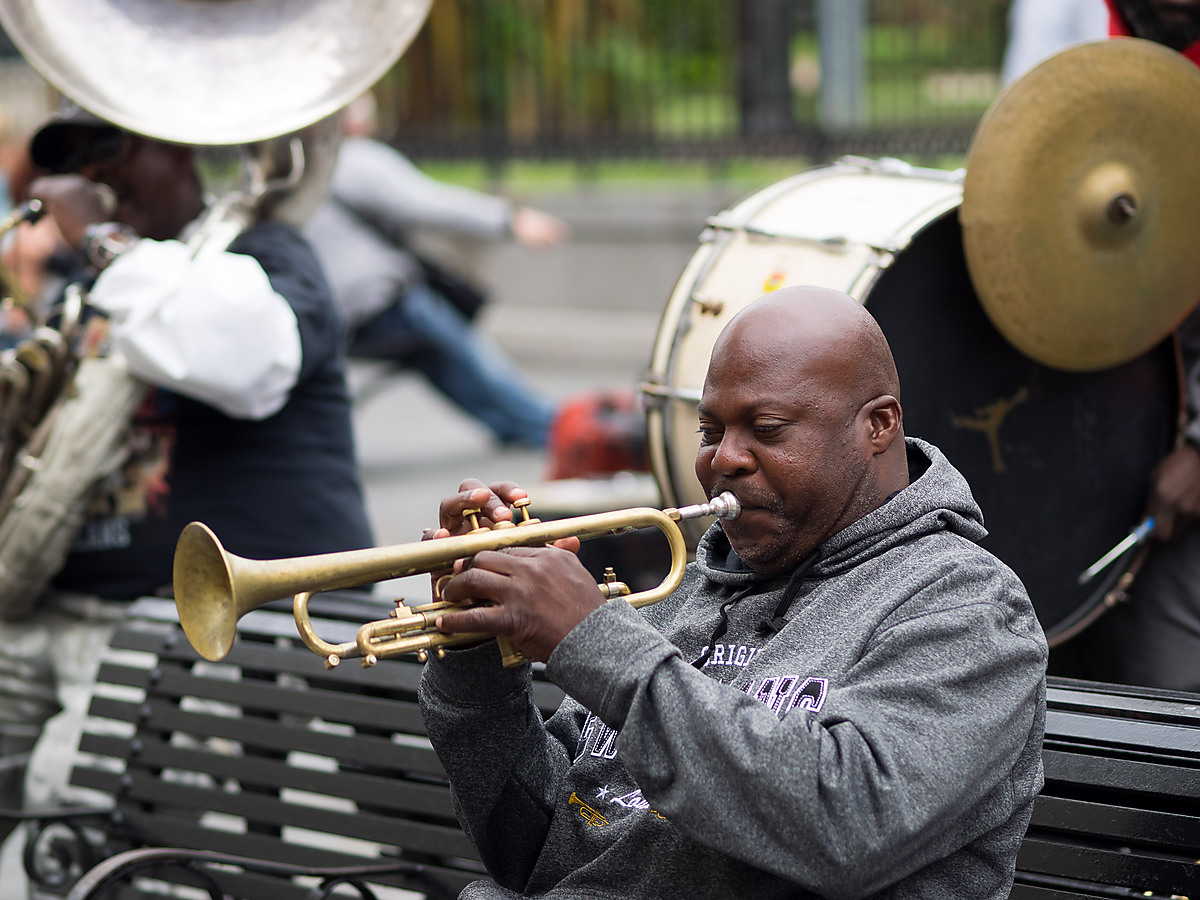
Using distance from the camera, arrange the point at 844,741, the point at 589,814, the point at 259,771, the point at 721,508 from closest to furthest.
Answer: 1. the point at 844,741
2. the point at 721,508
3. the point at 589,814
4. the point at 259,771

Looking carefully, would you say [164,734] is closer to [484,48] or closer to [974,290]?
[974,290]

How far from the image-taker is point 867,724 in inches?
65.9

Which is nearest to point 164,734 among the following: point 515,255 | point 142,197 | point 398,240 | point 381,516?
point 142,197

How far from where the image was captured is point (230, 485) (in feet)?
11.5

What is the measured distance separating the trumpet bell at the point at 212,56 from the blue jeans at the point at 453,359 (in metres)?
3.81

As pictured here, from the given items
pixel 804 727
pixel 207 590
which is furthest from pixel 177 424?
pixel 804 727

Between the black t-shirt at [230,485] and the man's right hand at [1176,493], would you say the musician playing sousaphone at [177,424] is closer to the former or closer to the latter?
the black t-shirt at [230,485]

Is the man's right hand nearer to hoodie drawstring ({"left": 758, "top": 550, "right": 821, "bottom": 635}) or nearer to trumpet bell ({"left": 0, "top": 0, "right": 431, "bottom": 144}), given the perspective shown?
hoodie drawstring ({"left": 758, "top": 550, "right": 821, "bottom": 635})

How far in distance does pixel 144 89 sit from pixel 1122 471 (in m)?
2.51

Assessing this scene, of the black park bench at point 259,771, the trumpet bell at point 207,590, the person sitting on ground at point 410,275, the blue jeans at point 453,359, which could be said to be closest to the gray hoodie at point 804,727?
the trumpet bell at point 207,590

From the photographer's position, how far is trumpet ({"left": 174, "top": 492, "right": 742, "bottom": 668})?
1855mm

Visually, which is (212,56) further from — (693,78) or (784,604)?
(693,78)

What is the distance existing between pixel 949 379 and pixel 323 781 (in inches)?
60.3

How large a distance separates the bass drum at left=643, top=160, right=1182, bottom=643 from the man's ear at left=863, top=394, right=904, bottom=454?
1002 mm
